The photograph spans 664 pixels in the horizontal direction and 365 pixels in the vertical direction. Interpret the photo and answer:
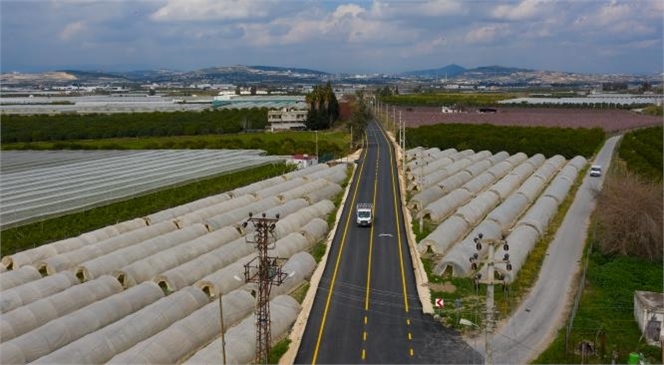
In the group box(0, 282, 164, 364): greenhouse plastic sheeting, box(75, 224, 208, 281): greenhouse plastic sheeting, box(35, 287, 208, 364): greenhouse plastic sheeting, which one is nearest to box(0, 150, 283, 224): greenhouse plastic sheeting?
box(75, 224, 208, 281): greenhouse plastic sheeting

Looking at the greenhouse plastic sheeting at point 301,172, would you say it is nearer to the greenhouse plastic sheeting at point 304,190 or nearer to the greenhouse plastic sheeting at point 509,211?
the greenhouse plastic sheeting at point 304,190

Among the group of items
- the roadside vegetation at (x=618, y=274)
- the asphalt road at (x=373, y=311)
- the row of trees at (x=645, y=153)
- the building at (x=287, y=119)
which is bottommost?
the asphalt road at (x=373, y=311)

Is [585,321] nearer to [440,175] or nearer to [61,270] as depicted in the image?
[61,270]

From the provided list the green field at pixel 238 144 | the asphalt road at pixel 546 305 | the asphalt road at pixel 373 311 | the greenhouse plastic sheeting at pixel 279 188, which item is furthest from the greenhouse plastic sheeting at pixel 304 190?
the green field at pixel 238 144

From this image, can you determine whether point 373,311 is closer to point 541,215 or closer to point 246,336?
point 246,336

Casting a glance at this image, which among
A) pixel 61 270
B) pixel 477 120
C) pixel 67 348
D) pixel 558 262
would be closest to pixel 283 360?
pixel 67 348

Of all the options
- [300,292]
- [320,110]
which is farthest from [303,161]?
[300,292]
